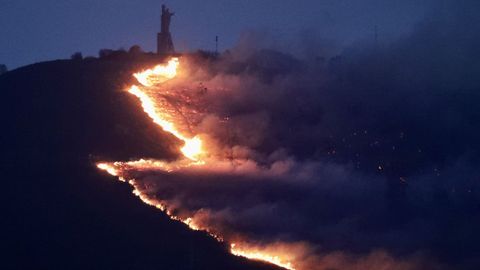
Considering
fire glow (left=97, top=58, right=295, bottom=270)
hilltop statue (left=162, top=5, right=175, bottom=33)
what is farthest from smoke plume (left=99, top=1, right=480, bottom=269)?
hilltop statue (left=162, top=5, right=175, bottom=33)

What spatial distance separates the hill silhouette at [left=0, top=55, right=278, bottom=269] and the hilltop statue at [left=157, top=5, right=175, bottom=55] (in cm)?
2350

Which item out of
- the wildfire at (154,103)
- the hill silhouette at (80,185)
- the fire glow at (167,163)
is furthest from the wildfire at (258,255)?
the wildfire at (154,103)

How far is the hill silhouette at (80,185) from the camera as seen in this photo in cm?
3350

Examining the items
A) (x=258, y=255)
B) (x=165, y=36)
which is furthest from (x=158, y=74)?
(x=258, y=255)

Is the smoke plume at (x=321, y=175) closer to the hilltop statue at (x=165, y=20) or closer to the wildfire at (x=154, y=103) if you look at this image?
the wildfire at (x=154, y=103)

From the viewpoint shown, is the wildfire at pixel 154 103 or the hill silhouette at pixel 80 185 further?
the wildfire at pixel 154 103

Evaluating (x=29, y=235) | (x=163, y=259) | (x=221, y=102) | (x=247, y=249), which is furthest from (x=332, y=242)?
(x=221, y=102)

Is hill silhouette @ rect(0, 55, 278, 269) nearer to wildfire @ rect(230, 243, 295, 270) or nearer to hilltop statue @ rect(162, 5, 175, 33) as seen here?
wildfire @ rect(230, 243, 295, 270)

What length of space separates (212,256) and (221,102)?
2345cm

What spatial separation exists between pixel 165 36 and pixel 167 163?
40.9 meters

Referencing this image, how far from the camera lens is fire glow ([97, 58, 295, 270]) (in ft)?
113

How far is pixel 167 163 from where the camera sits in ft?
145

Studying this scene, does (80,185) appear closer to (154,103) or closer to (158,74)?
(154,103)

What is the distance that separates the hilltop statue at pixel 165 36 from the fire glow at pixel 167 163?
17.4 m
